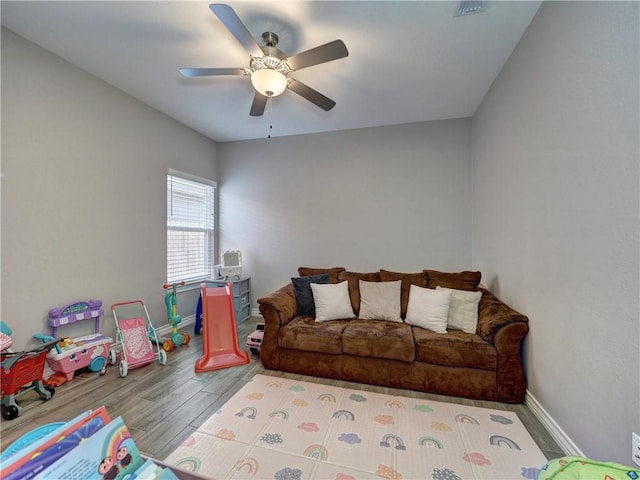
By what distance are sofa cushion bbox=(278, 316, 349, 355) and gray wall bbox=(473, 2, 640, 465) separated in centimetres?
152

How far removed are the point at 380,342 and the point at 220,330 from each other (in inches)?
64.9

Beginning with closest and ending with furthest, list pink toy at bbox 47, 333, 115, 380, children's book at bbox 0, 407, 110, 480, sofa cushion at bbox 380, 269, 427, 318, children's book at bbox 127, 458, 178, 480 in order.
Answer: children's book at bbox 0, 407, 110, 480 < children's book at bbox 127, 458, 178, 480 < pink toy at bbox 47, 333, 115, 380 < sofa cushion at bbox 380, 269, 427, 318

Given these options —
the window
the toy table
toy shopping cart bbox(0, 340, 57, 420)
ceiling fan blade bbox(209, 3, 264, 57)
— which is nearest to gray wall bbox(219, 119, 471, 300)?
the window

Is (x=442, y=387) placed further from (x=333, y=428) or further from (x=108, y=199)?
(x=108, y=199)

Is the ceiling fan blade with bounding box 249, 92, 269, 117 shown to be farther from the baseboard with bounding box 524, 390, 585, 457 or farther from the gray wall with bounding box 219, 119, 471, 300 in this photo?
the baseboard with bounding box 524, 390, 585, 457

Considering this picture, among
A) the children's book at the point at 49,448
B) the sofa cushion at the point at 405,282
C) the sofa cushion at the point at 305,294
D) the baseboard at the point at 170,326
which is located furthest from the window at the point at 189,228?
the children's book at the point at 49,448

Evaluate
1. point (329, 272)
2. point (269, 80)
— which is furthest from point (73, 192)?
point (329, 272)

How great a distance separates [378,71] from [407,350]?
2.54m

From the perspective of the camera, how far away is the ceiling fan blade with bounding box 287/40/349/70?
1642mm

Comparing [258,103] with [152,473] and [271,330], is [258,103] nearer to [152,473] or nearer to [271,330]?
[271,330]

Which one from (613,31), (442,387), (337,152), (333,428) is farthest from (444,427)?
(337,152)

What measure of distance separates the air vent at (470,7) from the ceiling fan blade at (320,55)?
2.79 ft

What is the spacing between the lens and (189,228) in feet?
12.7

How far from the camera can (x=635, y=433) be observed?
1158 millimetres
